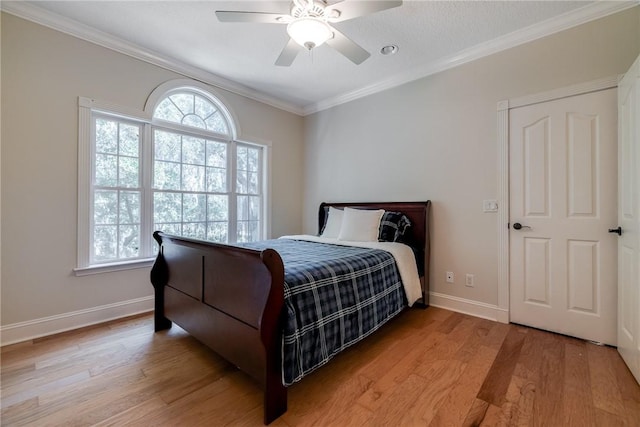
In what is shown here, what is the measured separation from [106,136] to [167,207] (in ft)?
2.84

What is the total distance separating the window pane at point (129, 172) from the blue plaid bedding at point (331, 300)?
5.74ft

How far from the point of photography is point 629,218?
1.77 metres

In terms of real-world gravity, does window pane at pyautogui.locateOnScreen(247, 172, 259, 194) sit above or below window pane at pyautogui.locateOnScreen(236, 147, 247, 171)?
below

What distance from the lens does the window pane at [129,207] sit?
2706 mm

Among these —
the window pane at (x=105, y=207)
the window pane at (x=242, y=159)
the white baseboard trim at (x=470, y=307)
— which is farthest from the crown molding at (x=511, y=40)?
the window pane at (x=105, y=207)

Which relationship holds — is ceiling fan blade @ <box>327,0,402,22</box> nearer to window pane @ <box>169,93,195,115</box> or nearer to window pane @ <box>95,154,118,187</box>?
window pane @ <box>169,93,195,115</box>

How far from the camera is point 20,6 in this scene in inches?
83.2

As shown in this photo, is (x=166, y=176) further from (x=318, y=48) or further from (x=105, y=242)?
(x=318, y=48)

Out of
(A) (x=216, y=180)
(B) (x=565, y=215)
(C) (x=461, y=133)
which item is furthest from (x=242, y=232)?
(B) (x=565, y=215)

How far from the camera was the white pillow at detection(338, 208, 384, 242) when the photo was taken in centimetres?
292

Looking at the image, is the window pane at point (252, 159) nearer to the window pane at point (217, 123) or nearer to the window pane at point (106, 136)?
the window pane at point (217, 123)

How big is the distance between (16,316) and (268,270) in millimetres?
2346

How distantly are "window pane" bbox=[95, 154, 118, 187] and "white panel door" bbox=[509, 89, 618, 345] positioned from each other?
3.77m

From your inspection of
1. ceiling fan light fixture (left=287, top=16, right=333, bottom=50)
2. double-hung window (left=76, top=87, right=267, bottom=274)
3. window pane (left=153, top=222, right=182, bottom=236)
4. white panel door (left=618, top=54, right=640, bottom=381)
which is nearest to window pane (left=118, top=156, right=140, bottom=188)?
double-hung window (left=76, top=87, right=267, bottom=274)
